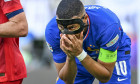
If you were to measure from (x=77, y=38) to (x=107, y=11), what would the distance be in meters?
0.75

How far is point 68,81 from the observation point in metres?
4.45

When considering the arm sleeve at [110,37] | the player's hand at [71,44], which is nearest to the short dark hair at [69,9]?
the player's hand at [71,44]

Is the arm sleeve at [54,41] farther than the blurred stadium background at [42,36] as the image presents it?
No

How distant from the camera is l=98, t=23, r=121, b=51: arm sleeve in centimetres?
416

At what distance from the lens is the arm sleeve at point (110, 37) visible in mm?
4156

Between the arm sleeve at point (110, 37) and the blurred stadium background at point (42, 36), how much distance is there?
4.38m

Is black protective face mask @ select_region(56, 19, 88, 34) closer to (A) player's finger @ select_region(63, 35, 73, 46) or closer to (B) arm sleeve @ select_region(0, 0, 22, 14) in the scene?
(A) player's finger @ select_region(63, 35, 73, 46)

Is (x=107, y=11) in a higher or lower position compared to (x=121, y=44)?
higher

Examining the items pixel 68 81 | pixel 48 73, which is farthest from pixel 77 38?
pixel 48 73

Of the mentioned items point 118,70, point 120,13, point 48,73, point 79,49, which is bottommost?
point 48,73

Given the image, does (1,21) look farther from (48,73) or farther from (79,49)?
(48,73)

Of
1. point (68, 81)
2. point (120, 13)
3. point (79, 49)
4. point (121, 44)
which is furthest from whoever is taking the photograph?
point (120, 13)

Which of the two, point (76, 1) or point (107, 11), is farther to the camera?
point (107, 11)

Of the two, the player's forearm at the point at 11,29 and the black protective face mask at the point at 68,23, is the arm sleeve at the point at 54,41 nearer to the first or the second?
the black protective face mask at the point at 68,23
